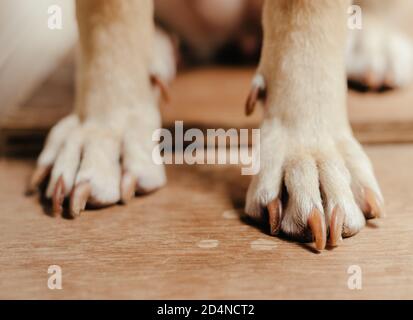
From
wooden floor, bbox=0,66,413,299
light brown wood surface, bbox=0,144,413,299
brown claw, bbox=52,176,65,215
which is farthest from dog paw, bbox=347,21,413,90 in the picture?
brown claw, bbox=52,176,65,215

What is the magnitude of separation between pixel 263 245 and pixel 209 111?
473 millimetres

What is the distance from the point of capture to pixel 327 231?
Answer: 2.34 ft

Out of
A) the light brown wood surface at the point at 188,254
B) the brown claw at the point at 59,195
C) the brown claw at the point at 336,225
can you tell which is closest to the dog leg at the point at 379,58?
the light brown wood surface at the point at 188,254

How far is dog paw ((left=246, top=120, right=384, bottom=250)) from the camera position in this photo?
27.9 inches

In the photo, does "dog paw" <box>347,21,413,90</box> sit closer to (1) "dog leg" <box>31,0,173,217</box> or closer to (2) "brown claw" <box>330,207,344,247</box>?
(1) "dog leg" <box>31,0,173,217</box>

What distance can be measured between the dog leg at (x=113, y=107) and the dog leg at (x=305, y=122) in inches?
7.6

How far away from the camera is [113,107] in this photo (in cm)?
91

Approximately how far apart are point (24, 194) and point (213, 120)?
0.38 m

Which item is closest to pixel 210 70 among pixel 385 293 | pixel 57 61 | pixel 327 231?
pixel 57 61

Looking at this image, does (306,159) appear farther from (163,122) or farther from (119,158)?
(163,122)

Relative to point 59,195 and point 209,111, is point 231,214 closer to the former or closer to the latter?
point 59,195

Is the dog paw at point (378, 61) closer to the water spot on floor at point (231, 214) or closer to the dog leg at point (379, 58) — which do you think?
the dog leg at point (379, 58)

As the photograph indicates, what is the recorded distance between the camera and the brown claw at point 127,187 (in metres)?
0.83

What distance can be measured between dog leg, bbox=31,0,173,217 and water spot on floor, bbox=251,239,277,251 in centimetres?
21
